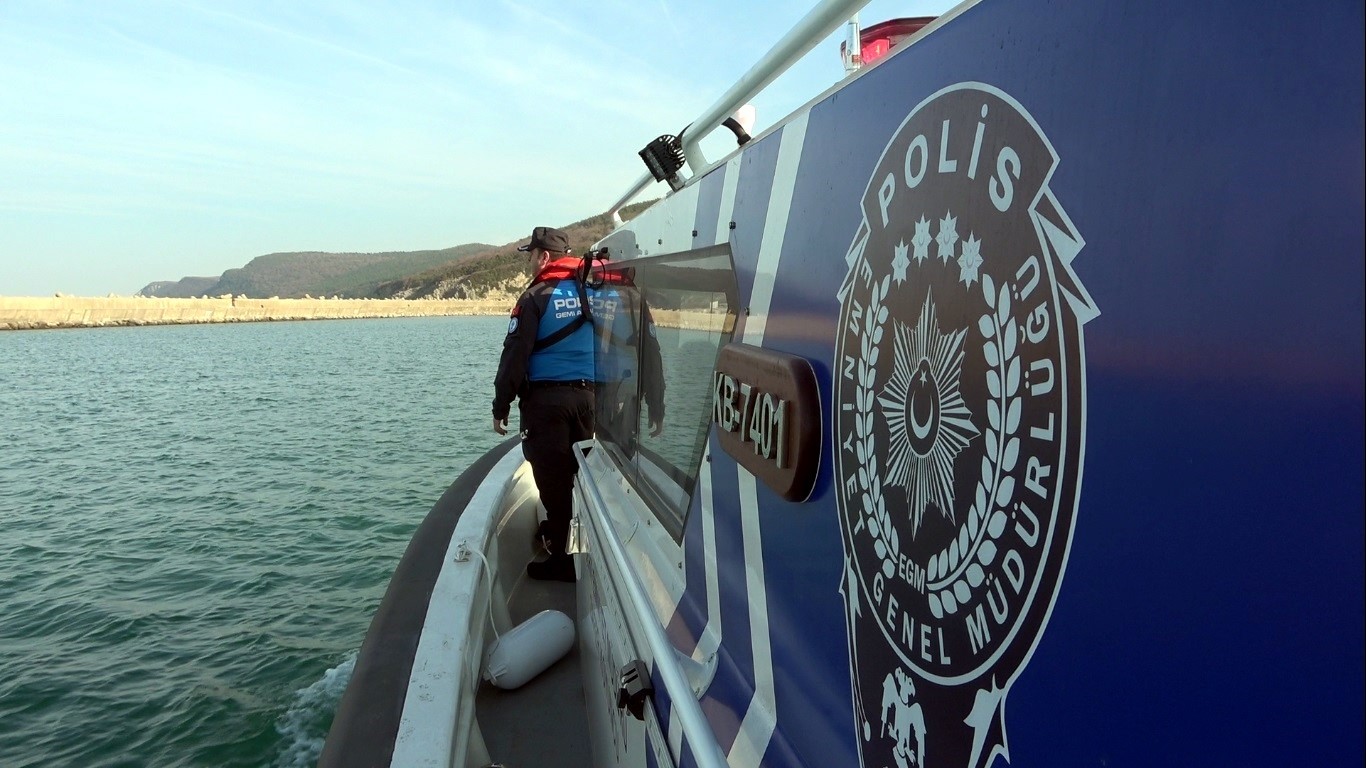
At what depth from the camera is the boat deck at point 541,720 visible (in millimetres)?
3193

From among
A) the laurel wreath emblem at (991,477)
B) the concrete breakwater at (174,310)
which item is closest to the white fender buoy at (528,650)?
the laurel wreath emblem at (991,477)

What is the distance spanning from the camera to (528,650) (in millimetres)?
3588

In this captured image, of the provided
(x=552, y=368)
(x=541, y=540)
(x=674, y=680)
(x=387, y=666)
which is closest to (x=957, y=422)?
(x=674, y=680)

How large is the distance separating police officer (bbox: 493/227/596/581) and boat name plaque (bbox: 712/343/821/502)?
2.51 metres

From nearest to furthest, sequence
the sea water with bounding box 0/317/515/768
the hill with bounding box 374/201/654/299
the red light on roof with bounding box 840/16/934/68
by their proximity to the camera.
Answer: the red light on roof with bounding box 840/16/934/68 → the sea water with bounding box 0/317/515/768 → the hill with bounding box 374/201/654/299

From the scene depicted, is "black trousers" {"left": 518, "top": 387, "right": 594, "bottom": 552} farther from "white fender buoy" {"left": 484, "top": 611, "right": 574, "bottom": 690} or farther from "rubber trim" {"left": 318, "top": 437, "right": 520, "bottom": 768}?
"white fender buoy" {"left": 484, "top": 611, "right": 574, "bottom": 690}

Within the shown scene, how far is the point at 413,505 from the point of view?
9461 millimetres

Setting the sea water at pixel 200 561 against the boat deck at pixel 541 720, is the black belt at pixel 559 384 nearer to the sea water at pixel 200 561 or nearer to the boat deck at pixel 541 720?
the boat deck at pixel 541 720

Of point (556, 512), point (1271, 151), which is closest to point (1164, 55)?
point (1271, 151)

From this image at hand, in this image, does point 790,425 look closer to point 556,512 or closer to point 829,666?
point 829,666

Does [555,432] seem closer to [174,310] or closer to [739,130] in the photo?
[739,130]

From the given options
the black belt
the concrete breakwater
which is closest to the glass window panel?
the black belt

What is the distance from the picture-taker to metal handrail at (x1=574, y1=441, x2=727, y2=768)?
4.08 feet

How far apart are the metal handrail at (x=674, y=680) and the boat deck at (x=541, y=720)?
1370 mm
